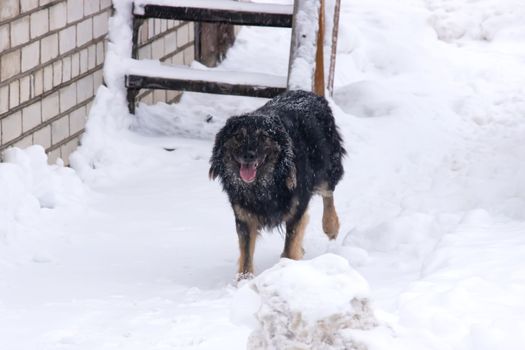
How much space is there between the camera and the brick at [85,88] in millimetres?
7852

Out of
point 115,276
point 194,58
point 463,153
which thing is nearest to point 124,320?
point 115,276

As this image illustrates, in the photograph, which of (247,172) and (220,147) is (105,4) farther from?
(247,172)

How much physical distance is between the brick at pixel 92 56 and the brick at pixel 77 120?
1.17ft

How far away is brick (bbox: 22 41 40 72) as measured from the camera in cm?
685

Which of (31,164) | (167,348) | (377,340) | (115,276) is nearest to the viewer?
(377,340)

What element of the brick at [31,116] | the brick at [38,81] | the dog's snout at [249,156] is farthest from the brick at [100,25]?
the dog's snout at [249,156]

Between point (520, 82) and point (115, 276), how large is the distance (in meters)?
6.15

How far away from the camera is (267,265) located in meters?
6.23

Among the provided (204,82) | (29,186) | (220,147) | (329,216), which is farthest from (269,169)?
(204,82)

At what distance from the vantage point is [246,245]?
5.80 meters

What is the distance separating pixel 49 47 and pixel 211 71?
171 centimetres

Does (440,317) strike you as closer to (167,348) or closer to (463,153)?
(167,348)

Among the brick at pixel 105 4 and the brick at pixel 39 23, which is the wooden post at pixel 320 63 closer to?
the brick at pixel 105 4

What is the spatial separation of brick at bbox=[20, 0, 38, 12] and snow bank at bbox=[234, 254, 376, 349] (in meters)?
4.09
